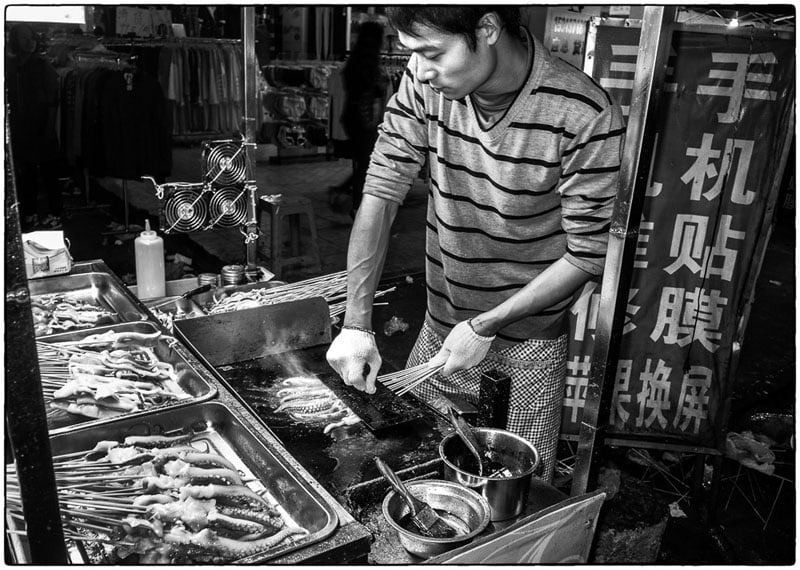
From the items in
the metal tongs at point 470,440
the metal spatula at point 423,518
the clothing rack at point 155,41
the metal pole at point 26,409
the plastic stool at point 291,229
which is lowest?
the plastic stool at point 291,229

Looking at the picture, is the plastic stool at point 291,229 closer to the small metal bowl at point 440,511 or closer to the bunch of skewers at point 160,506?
the bunch of skewers at point 160,506

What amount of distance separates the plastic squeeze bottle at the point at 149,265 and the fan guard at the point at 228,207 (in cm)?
34

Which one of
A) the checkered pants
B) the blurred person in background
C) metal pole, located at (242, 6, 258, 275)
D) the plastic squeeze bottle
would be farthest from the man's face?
the blurred person in background

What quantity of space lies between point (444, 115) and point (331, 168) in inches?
334

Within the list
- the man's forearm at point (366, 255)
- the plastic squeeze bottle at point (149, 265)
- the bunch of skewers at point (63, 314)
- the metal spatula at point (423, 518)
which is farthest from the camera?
the plastic squeeze bottle at point (149, 265)

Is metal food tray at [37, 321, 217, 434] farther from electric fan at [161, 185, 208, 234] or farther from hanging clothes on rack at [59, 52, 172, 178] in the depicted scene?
hanging clothes on rack at [59, 52, 172, 178]

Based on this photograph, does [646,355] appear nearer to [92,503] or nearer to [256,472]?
[256,472]

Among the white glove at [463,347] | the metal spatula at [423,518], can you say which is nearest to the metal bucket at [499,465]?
the metal spatula at [423,518]

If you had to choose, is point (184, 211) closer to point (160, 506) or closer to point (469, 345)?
point (469, 345)

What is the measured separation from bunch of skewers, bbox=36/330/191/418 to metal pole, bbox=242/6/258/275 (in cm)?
114

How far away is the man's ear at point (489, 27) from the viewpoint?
216 cm

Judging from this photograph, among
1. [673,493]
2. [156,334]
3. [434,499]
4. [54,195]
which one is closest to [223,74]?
[54,195]

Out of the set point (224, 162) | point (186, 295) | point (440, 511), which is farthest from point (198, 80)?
point (440, 511)

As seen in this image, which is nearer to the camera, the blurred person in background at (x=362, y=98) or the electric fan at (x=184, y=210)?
the electric fan at (x=184, y=210)
